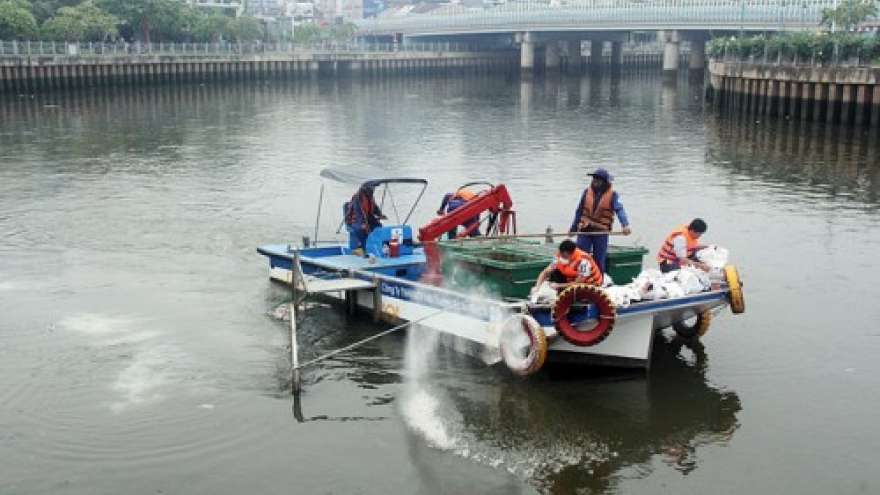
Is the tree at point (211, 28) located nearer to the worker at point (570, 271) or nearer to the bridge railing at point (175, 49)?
the bridge railing at point (175, 49)

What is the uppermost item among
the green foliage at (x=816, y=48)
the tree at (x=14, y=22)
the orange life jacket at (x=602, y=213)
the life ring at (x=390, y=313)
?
the tree at (x=14, y=22)

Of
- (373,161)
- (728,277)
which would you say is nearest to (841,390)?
(728,277)

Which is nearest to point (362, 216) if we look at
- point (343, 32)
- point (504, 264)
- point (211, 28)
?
point (504, 264)

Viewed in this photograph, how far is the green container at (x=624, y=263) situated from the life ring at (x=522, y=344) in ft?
8.64

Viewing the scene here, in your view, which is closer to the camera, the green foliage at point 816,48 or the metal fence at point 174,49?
the green foliage at point 816,48

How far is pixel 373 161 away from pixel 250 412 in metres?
26.3

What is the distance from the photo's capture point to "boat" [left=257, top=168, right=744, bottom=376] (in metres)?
13.3

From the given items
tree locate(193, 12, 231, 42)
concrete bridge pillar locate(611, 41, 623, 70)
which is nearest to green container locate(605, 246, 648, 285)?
tree locate(193, 12, 231, 42)

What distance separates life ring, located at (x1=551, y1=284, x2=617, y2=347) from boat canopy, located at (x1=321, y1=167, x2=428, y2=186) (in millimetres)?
6186

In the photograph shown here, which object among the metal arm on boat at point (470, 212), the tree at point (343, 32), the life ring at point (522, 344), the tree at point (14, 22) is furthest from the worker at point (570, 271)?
the tree at point (343, 32)

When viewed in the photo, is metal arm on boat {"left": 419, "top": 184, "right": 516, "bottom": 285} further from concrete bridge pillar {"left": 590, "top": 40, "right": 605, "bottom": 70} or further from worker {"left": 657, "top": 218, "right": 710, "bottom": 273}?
concrete bridge pillar {"left": 590, "top": 40, "right": 605, "bottom": 70}

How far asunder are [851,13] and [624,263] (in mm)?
66673

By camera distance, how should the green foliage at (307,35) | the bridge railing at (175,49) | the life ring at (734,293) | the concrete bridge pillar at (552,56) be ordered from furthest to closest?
the green foliage at (307,35) → the concrete bridge pillar at (552,56) → the bridge railing at (175,49) → the life ring at (734,293)

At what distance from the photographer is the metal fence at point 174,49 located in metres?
78.9
